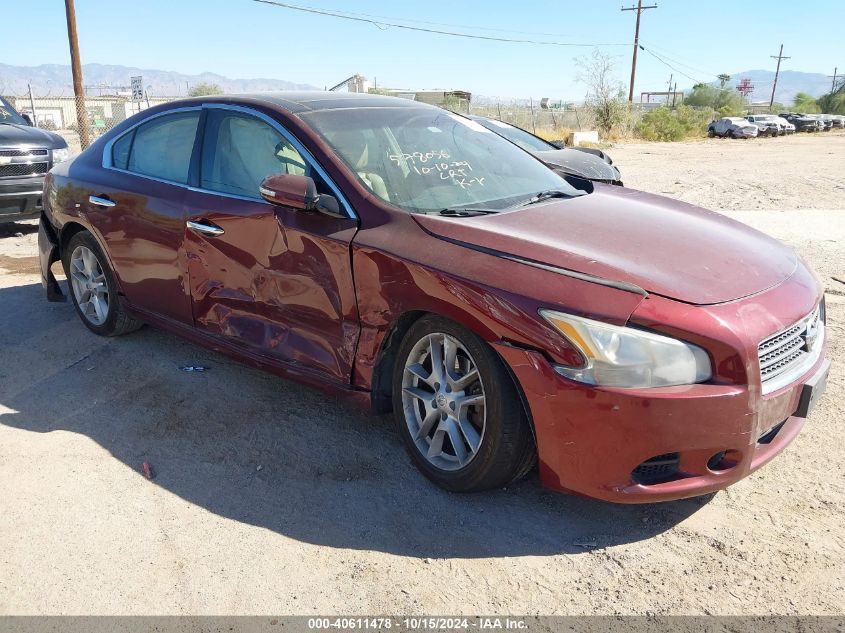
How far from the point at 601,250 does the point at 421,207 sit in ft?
2.88

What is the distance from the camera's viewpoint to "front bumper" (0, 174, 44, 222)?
8352mm

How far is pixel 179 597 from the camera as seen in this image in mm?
2479

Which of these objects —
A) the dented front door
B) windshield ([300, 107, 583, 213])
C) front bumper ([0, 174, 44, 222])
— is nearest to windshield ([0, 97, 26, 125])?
front bumper ([0, 174, 44, 222])

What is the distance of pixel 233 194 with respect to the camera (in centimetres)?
374

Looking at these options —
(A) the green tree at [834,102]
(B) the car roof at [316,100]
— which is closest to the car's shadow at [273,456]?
(B) the car roof at [316,100]

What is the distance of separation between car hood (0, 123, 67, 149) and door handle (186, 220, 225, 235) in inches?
242

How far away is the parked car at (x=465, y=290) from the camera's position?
2.47 metres

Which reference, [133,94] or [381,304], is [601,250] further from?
[133,94]

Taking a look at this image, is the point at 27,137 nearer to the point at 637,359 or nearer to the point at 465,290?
the point at 465,290

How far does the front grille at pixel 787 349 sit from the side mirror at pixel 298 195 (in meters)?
1.86

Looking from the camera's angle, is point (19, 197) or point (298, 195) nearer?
point (298, 195)

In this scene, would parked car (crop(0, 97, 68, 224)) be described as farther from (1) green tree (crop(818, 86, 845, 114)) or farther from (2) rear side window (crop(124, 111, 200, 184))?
(1) green tree (crop(818, 86, 845, 114))

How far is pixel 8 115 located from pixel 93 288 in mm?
6391

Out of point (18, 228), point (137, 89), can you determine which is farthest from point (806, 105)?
point (18, 228)
